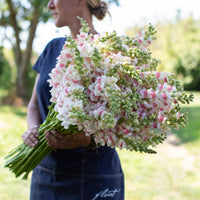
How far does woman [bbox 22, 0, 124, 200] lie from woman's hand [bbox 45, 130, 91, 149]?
0.09 metres

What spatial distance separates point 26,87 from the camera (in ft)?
44.7

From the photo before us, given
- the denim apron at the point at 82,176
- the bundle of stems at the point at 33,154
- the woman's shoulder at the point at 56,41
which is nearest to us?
the bundle of stems at the point at 33,154

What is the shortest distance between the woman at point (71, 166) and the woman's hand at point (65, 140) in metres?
0.09

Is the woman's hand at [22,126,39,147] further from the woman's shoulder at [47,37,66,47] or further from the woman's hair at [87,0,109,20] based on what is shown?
the woman's hair at [87,0,109,20]

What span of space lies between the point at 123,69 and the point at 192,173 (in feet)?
15.4

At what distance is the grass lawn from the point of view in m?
4.49

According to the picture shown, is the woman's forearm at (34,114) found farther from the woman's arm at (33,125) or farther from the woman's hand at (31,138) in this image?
the woman's hand at (31,138)

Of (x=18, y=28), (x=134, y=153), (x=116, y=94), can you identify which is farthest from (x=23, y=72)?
(x=116, y=94)

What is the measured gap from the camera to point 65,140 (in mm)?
1662

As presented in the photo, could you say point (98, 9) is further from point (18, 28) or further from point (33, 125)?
point (18, 28)

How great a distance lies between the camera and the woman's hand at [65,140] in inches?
64.2

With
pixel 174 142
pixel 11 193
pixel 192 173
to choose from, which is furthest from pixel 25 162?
pixel 174 142

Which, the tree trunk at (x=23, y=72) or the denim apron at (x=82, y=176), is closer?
the denim apron at (x=82, y=176)

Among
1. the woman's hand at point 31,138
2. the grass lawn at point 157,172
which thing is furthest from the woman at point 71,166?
the grass lawn at point 157,172
